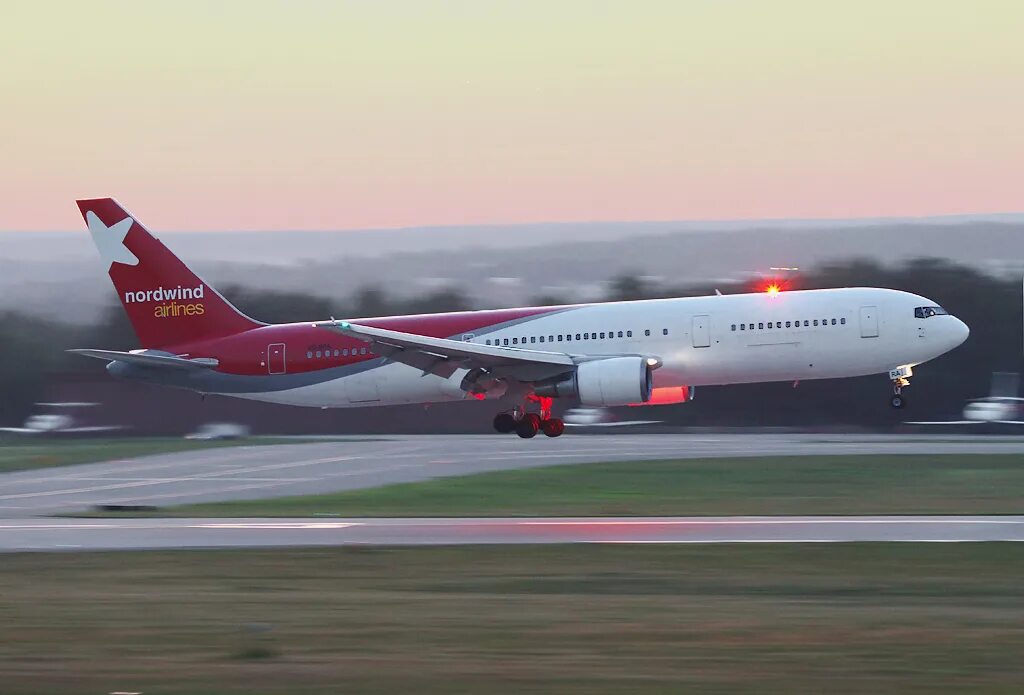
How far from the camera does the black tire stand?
41.7 metres

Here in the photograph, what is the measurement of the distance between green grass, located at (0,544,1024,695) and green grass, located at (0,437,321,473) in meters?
28.0

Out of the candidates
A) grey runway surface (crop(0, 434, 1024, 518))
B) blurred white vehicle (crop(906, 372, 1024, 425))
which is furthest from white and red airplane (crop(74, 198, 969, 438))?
blurred white vehicle (crop(906, 372, 1024, 425))

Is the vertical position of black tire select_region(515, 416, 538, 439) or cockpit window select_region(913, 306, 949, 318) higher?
cockpit window select_region(913, 306, 949, 318)

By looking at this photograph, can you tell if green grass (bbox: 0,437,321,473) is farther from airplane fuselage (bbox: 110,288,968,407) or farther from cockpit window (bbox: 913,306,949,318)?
cockpit window (bbox: 913,306,949,318)

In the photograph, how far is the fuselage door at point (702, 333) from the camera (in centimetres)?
3816

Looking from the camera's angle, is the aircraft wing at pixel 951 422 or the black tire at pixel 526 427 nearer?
the black tire at pixel 526 427

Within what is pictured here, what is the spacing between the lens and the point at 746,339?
3778cm

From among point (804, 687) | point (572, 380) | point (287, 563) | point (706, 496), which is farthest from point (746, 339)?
point (804, 687)

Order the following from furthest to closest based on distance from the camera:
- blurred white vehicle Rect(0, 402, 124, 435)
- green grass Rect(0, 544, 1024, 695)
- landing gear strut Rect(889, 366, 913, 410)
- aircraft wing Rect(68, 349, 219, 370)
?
blurred white vehicle Rect(0, 402, 124, 435), aircraft wing Rect(68, 349, 219, 370), landing gear strut Rect(889, 366, 913, 410), green grass Rect(0, 544, 1024, 695)

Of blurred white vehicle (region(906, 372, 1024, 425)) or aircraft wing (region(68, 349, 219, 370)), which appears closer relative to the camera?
aircraft wing (region(68, 349, 219, 370))

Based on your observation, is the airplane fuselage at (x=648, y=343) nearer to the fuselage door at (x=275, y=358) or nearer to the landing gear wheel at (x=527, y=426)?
the fuselage door at (x=275, y=358)

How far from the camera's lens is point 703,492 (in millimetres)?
31109

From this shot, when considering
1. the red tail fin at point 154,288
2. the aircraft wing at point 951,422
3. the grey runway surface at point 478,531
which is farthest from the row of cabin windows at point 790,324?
the aircraft wing at point 951,422

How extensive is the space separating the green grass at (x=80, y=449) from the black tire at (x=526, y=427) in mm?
16088
